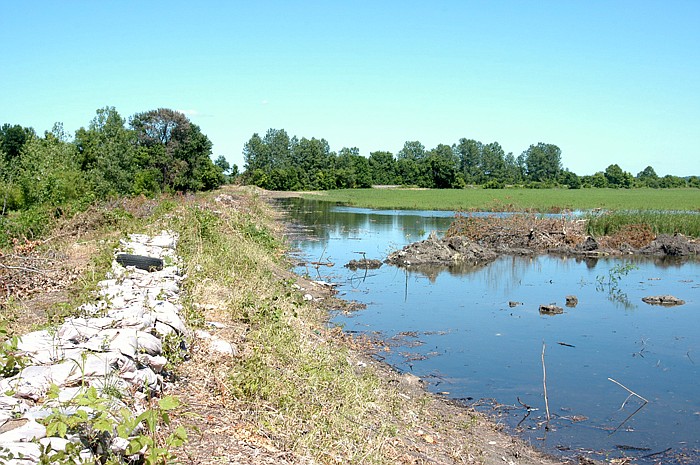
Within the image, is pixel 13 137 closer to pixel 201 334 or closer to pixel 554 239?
pixel 554 239

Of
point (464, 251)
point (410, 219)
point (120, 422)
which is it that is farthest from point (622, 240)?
point (120, 422)

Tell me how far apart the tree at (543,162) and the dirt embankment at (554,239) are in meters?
105

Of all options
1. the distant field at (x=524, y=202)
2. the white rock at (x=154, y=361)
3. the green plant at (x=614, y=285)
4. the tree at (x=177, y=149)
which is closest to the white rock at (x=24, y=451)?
the white rock at (x=154, y=361)

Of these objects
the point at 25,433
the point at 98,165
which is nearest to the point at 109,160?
the point at 98,165

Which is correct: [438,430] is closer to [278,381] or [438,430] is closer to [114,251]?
[278,381]

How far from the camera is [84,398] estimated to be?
3.89m

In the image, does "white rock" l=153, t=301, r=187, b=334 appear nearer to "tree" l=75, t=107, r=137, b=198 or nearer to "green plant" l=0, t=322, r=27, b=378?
"green plant" l=0, t=322, r=27, b=378

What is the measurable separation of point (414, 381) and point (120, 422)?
5.60m

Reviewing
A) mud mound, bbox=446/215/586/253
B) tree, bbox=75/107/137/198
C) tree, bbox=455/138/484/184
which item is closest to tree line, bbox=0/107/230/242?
tree, bbox=75/107/137/198

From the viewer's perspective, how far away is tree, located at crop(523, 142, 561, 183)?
127812 mm

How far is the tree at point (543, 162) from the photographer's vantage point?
12781 centimetres

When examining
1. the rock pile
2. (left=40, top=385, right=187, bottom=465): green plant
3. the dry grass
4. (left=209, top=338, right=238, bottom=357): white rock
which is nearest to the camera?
(left=40, top=385, right=187, bottom=465): green plant

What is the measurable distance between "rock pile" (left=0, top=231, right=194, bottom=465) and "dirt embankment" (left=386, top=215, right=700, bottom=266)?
1615 centimetres

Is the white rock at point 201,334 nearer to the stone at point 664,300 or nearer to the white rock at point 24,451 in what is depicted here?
the white rock at point 24,451
